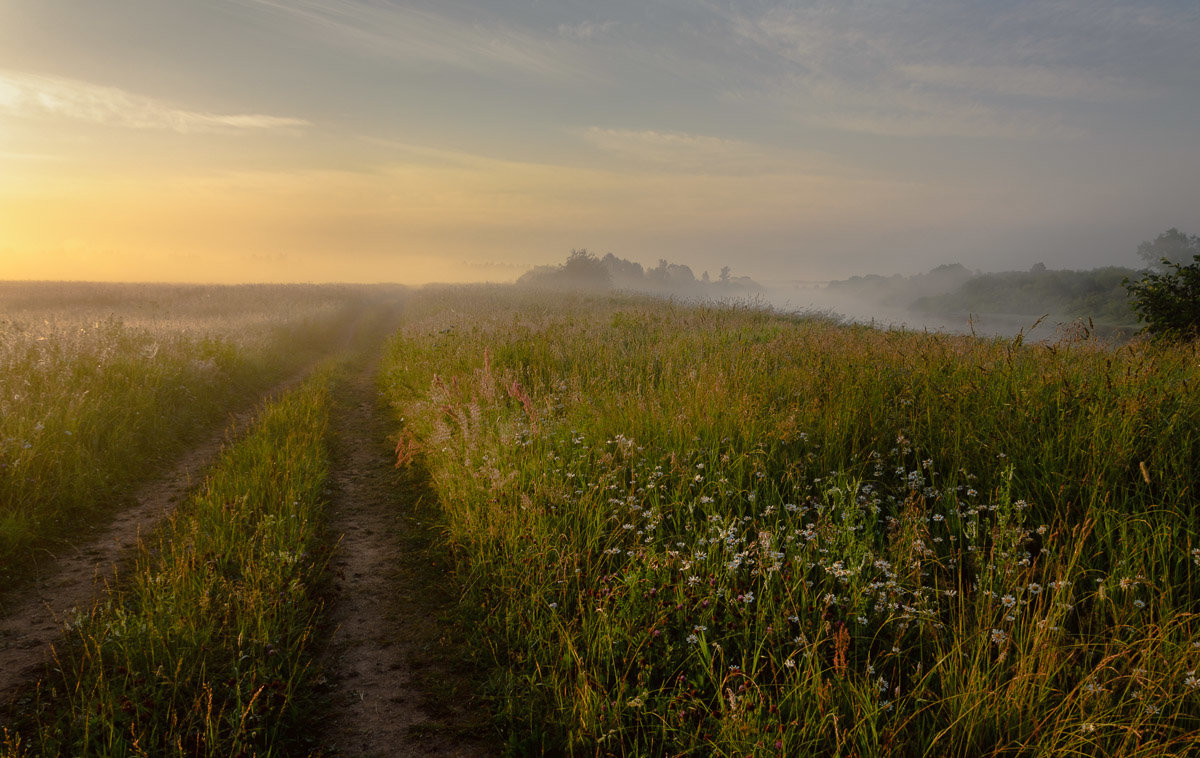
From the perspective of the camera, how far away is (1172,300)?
12.3 meters

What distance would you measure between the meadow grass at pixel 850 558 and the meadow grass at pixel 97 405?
13.3ft

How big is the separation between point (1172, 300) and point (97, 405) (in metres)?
20.0

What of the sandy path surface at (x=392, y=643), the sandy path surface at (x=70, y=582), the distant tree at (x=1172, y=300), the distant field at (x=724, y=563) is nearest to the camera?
the distant field at (x=724, y=563)

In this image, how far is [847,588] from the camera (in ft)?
12.5

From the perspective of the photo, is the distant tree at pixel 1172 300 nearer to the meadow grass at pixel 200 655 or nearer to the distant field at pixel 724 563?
the distant field at pixel 724 563

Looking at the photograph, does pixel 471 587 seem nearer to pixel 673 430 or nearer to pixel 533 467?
pixel 533 467

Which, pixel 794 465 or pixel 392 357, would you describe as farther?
pixel 392 357

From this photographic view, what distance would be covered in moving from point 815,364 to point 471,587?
569 centimetres

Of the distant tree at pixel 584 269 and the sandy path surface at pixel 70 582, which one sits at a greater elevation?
the distant tree at pixel 584 269

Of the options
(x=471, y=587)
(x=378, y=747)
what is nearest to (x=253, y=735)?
(x=378, y=747)

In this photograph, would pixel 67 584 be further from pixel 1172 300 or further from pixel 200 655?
pixel 1172 300

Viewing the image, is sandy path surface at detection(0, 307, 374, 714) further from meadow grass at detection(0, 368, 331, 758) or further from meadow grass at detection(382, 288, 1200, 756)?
meadow grass at detection(382, 288, 1200, 756)

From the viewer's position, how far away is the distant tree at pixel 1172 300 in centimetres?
1208

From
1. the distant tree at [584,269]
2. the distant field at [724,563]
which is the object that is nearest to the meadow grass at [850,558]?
the distant field at [724,563]
